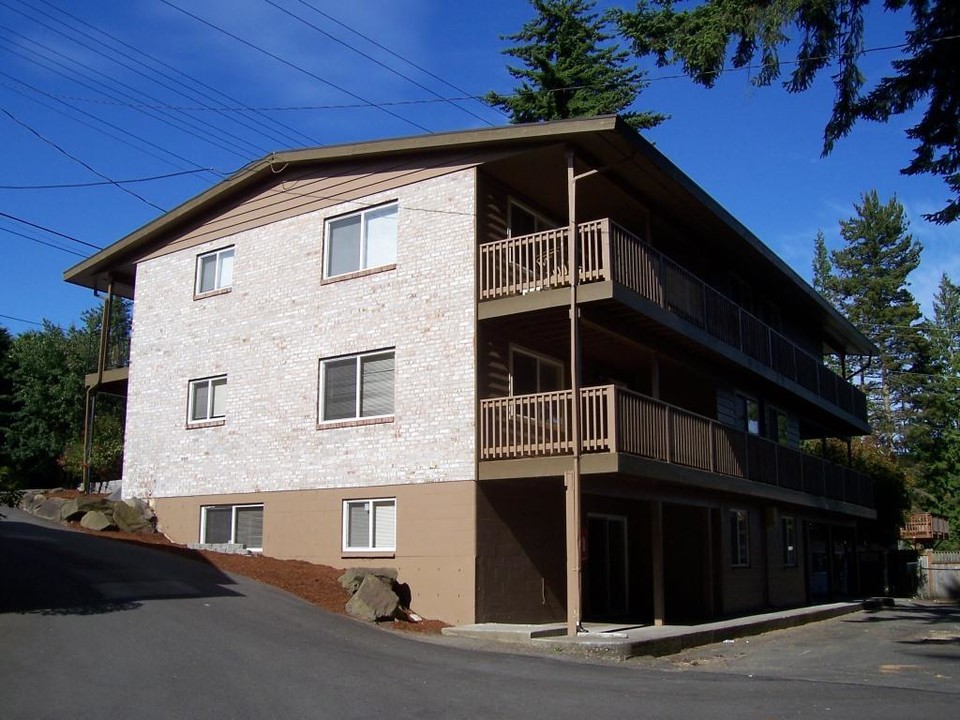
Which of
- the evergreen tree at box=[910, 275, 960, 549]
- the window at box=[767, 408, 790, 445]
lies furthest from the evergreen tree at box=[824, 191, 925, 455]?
the window at box=[767, 408, 790, 445]

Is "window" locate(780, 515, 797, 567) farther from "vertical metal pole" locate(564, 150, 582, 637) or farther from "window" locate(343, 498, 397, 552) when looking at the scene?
"window" locate(343, 498, 397, 552)

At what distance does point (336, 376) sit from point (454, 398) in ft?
10.0

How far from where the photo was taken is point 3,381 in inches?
1745

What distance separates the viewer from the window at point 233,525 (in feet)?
63.5

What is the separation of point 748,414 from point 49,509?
54.8 ft

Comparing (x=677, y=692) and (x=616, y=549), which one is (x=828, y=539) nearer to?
(x=616, y=549)

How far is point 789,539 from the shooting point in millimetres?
26734

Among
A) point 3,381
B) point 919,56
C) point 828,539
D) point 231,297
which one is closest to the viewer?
point 919,56

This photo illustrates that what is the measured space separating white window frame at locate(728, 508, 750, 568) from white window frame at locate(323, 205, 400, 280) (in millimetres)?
10118

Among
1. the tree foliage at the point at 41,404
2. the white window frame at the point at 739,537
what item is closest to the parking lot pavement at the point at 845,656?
the white window frame at the point at 739,537

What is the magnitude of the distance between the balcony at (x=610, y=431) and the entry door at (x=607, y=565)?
2.91 m

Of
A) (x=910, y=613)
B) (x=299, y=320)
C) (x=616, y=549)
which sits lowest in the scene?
(x=910, y=613)

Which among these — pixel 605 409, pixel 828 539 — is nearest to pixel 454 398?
pixel 605 409

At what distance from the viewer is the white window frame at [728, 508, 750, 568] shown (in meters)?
22.7
